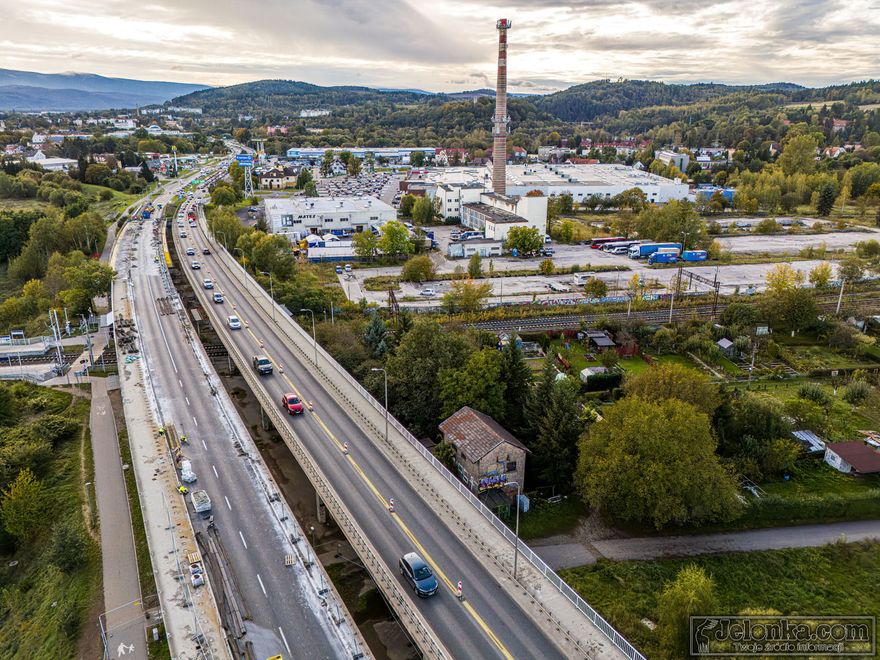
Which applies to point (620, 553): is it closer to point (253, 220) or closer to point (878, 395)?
point (878, 395)

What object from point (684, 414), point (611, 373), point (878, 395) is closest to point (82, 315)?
point (611, 373)

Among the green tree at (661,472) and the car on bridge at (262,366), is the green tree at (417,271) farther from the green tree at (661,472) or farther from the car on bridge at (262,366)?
the green tree at (661,472)

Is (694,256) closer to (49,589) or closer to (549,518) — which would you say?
(549,518)

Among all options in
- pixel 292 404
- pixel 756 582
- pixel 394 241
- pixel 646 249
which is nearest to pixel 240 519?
Result: pixel 292 404

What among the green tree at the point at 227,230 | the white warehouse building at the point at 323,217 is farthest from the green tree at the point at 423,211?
the green tree at the point at 227,230

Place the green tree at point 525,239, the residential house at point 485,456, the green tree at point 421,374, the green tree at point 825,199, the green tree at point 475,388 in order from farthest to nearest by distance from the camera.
→ the green tree at point 825,199 → the green tree at point 525,239 → the green tree at point 421,374 → the green tree at point 475,388 → the residential house at point 485,456
